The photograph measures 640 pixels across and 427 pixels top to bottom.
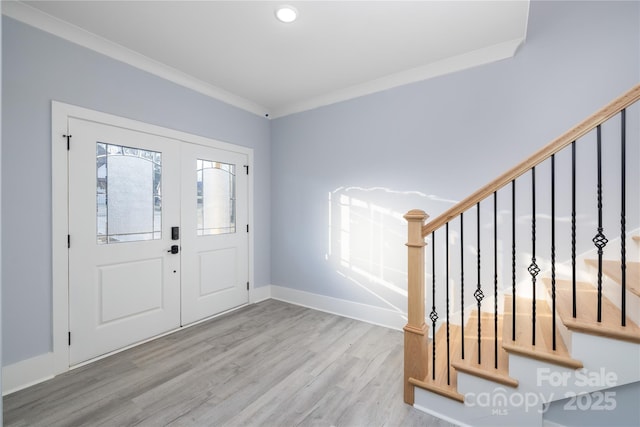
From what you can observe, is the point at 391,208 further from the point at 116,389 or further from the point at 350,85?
the point at 116,389

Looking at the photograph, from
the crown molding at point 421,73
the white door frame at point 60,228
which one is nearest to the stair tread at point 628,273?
the crown molding at point 421,73

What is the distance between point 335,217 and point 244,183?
50.4 inches

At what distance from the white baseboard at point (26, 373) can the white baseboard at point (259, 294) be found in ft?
6.63

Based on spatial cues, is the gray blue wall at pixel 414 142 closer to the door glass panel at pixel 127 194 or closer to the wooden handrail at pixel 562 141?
the wooden handrail at pixel 562 141

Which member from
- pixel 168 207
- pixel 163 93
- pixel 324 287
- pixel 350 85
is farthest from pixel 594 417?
pixel 163 93

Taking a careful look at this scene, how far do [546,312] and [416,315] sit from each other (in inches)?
38.3

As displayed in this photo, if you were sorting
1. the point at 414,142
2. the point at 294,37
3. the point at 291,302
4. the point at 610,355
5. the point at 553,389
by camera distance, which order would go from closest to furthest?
the point at 610,355
the point at 553,389
the point at 294,37
the point at 414,142
the point at 291,302

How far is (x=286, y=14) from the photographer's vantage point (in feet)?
7.14

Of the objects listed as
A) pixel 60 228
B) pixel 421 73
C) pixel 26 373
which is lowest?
pixel 26 373

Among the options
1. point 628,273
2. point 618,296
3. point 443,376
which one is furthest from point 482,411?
point 628,273

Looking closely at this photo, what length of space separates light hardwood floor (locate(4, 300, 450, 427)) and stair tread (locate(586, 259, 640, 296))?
4.28ft

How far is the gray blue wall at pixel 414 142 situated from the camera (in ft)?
7.47

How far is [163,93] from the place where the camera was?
295 centimetres

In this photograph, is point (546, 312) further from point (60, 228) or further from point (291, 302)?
point (60, 228)
